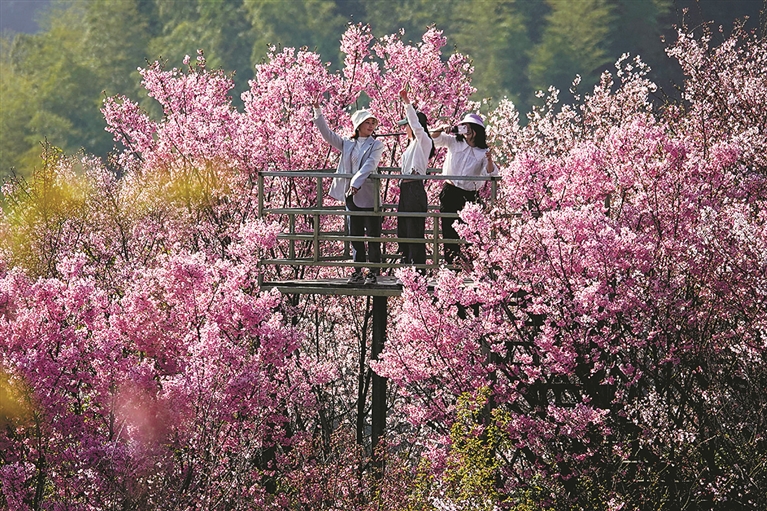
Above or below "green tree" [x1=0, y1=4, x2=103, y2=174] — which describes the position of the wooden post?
below

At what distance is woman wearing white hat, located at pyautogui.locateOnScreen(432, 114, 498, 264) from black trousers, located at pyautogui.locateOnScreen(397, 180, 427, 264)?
0.91 ft

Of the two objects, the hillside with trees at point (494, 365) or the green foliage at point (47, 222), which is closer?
the hillside with trees at point (494, 365)

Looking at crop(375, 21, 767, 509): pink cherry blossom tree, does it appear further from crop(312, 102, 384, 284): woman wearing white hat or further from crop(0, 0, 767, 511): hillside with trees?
crop(312, 102, 384, 284): woman wearing white hat

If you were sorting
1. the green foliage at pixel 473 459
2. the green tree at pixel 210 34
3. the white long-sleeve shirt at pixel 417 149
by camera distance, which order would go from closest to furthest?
the green foliage at pixel 473 459 < the white long-sleeve shirt at pixel 417 149 < the green tree at pixel 210 34

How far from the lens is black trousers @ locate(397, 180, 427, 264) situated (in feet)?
44.1

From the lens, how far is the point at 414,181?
13461 mm

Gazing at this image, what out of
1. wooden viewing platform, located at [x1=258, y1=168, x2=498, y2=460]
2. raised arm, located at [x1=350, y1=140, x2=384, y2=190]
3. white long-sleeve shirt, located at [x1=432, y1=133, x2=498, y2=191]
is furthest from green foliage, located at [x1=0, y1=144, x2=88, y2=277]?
white long-sleeve shirt, located at [x1=432, y1=133, x2=498, y2=191]

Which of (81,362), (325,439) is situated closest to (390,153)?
(325,439)

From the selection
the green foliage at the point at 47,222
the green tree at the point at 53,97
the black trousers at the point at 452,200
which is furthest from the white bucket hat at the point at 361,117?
the green tree at the point at 53,97

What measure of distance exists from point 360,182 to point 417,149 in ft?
2.26

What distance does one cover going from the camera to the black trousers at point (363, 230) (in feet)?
44.7

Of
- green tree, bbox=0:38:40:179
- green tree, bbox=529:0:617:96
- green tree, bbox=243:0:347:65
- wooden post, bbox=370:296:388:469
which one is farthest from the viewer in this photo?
green tree, bbox=243:0:347:65

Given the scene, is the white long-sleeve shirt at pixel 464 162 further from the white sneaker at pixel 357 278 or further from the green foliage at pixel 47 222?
the green foliage at pixel 47 222

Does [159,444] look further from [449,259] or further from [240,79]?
[240,79]
